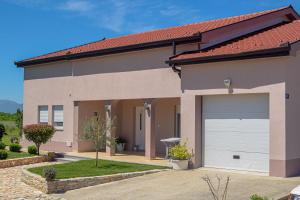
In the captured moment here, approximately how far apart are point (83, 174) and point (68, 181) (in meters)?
0.96

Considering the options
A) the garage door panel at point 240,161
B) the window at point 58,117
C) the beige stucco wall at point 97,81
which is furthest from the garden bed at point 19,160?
the garage door panel at point 240,161

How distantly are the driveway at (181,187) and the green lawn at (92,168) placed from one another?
901 millimetres

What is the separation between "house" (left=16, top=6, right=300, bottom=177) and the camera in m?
14.5

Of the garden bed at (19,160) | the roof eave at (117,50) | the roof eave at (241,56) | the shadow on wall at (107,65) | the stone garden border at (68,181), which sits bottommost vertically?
the stone garden border at (68,181)

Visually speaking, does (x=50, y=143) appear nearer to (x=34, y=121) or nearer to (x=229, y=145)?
(x=34, y=121)

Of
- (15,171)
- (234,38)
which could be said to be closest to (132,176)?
(15,171)

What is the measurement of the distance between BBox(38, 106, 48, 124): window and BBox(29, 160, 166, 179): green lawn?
305 inches

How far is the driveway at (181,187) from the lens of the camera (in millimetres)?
12359

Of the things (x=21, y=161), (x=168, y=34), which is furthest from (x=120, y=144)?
(x=168, y=34)

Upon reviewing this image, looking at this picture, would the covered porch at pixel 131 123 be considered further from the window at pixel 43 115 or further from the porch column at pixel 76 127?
the window at pixel 43 115

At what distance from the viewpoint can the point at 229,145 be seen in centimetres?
1588

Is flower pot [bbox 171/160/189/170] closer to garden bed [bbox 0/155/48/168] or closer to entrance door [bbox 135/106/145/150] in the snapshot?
entrance door [bbox 135/106/145/150]

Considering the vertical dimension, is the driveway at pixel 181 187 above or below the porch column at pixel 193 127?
below

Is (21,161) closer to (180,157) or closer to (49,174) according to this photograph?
(49,174)
